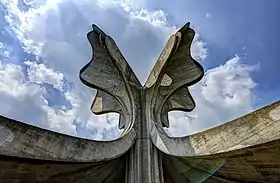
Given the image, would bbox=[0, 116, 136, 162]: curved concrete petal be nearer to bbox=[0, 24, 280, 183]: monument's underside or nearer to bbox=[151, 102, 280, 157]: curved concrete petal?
bbox=[0, 24, 280, 183]: monument's underside

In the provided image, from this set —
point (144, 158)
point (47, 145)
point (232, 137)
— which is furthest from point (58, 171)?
point (232, 137)

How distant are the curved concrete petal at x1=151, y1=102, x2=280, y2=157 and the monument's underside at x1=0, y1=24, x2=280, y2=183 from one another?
0.01 m

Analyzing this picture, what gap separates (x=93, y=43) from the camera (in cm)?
858

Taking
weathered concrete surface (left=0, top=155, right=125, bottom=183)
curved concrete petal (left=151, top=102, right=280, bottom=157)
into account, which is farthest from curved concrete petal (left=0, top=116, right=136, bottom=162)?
curved concrete petal (left=151, top=102, right=280, bottom=157)

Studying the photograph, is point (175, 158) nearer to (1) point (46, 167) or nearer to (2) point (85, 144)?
(2) point (85, 144)

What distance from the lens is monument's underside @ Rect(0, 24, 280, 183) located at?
5082 millimetres

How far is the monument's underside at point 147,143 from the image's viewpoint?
16.7 feet

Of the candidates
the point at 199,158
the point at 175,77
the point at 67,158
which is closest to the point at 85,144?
the point at 67,158

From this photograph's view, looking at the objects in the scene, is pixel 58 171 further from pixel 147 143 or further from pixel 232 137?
pixel 232 137

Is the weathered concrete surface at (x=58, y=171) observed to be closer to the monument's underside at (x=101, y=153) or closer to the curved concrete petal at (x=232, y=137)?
the monument's underside at (x=101, y=153)

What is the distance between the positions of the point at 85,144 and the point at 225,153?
2268 millimetres

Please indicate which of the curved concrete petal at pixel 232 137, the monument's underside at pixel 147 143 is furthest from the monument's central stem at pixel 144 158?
the curved concrete petal at pixel 232 137

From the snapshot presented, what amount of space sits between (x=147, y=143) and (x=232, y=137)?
192cm

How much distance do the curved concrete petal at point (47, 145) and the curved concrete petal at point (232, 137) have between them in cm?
109
